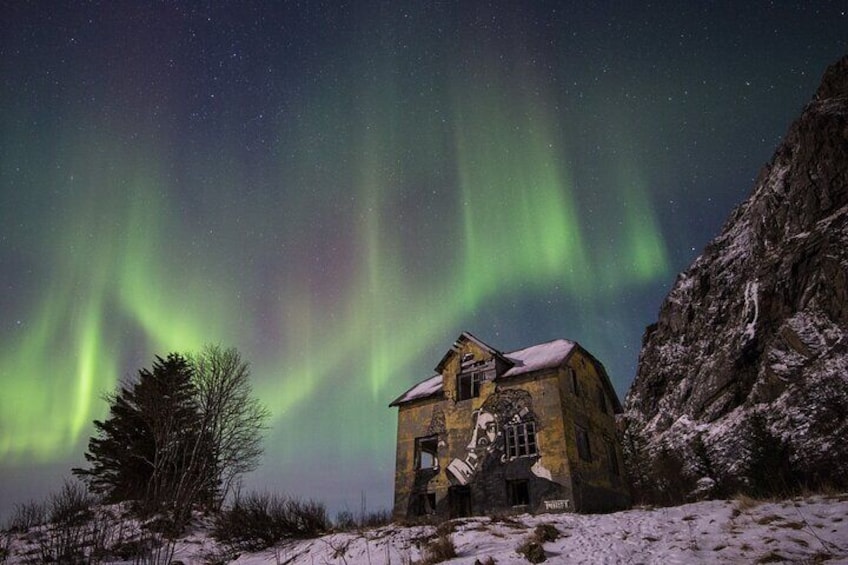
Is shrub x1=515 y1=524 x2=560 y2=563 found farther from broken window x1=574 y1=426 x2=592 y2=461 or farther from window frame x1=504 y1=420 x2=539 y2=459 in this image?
broken window x1=574 y1=426 x2=592 y2=461

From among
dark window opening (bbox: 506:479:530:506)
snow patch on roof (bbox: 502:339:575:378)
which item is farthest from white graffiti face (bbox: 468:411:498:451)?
snow patch on roof (bbox: 502:339:575:378)

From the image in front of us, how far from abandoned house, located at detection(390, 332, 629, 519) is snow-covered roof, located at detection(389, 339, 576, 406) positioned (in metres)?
0.09

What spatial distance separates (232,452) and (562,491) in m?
19.5

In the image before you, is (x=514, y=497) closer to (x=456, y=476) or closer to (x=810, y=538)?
(x=456, y=476)

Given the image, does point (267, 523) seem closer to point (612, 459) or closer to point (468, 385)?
point (468, 385)

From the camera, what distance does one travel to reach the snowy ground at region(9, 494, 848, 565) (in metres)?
9.78

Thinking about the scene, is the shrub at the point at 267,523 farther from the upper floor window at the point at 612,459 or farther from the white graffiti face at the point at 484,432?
the upper floor window at the point at 612,459

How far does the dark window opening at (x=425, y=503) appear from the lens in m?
24.3

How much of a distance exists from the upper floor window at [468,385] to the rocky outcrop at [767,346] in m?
29.9

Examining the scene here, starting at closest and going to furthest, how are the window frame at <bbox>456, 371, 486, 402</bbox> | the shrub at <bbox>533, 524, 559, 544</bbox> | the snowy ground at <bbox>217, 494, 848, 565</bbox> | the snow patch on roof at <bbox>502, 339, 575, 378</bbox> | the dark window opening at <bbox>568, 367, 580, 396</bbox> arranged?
1. the snowy ground at <bbox>217, 494, 848, 565</bbox>
2. the shrub at <bbox>533, 524, 559, 544</bbox>
3. the snow patch on roof at <bbox>502, 339, 575, 378</bbox>
4. the dark window opening at <bbox>568, 367, 580, 396</bbox>
5. the window frame at <bbox>456, 371, 486, 402</bbox>

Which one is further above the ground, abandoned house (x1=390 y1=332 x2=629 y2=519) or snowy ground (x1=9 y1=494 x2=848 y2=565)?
abandoned house (x1=390 y1=332 x2=629 y2=519)

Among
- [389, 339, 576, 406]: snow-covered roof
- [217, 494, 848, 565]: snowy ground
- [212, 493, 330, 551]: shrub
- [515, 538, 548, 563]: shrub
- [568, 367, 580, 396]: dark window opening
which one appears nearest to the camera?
[217, 494, 848, 565]: snowy ground

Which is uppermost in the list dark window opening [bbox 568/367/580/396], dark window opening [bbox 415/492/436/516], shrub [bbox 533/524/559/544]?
dark window opening [bbox 568/367/580/396]

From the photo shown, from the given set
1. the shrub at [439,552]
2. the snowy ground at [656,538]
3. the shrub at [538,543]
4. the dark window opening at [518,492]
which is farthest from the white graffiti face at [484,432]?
the shrub at [439,552]
